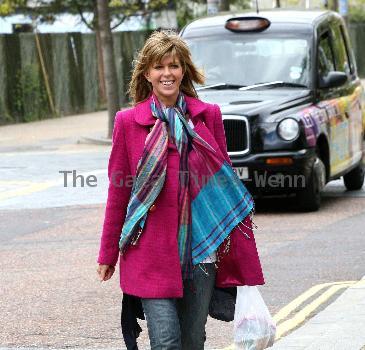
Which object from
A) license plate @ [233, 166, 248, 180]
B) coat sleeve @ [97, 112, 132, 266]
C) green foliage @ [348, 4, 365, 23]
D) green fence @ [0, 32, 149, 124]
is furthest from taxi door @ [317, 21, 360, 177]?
green foliage @ [348, 4, 365, 23]

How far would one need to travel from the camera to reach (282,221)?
44.8 ft

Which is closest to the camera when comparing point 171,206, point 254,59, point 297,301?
point 171,206

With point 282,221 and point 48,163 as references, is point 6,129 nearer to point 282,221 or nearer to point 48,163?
point 48,163

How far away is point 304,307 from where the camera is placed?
887cm

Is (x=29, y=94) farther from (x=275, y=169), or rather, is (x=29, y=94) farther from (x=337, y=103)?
(x=275, y=169)

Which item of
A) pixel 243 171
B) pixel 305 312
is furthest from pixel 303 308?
pixel 243 171

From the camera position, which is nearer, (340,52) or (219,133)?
(219,133)

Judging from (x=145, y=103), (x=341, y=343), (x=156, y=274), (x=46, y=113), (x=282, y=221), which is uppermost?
(x=145, y=103)

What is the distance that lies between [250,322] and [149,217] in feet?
2.01

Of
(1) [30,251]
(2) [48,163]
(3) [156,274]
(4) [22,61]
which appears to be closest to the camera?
(3) [156,274]

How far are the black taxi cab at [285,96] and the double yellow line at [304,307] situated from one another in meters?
3.93

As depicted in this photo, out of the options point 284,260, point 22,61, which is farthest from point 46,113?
point 284,260

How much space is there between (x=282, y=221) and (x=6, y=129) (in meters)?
17.6

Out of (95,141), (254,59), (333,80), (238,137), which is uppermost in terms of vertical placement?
(254,59)
